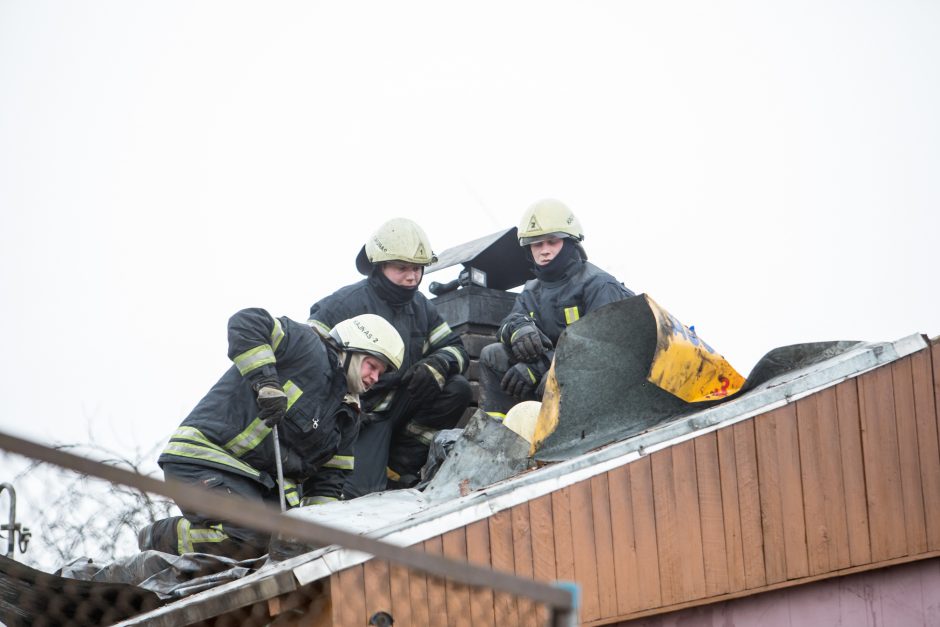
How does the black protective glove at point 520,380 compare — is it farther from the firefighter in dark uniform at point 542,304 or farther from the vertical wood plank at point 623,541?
the vertical wood plank at point 623,541

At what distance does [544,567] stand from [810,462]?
127cm

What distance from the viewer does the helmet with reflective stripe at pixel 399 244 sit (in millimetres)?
8406

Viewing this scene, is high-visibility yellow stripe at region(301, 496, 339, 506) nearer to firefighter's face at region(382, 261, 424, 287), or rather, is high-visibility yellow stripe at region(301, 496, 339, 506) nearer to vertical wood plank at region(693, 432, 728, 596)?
firefighter's face at region(382, 261, 424, 287)

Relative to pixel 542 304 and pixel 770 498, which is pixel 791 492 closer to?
pixel 770 498

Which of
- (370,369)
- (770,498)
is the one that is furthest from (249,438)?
(770,498)

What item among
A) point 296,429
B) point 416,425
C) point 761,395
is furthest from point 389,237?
point 761,395

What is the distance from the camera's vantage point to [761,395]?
17.4ft

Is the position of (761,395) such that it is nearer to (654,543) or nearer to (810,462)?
(810,462)

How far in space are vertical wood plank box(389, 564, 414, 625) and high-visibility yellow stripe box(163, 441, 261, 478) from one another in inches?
82.8

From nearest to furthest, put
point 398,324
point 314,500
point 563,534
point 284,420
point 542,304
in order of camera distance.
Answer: point 563,534 < point 284,420 < point 314,500 < point 398,324 < point 542,304

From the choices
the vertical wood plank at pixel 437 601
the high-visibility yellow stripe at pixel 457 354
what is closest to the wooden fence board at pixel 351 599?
the vertical wood plank at pixel 437 601

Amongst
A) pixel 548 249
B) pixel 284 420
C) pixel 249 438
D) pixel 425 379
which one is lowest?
pixel 249 438

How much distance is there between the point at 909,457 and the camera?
525 cm

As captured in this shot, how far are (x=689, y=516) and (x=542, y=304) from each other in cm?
341
